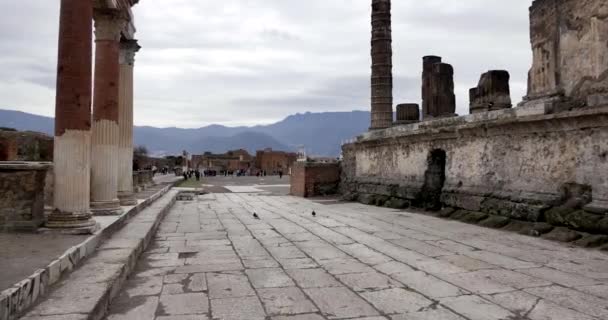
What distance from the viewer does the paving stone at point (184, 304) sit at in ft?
12.3

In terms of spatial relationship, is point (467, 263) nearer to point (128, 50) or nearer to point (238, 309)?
point (238, 309)

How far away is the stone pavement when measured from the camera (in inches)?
148

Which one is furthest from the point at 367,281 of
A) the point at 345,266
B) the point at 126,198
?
the point at 126,198

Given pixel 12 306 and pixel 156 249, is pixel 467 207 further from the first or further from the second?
pixel 12 306

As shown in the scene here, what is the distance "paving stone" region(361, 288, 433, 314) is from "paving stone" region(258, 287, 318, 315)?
572 mm

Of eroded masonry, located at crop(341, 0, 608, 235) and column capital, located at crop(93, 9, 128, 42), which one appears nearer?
eroded masonry, located at crop(341, 0, 608, 235)

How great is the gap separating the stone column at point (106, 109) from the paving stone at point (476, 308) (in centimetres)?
625

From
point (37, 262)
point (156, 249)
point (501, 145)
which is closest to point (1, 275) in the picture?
point (37, 262)

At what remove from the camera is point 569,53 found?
27.0 ft

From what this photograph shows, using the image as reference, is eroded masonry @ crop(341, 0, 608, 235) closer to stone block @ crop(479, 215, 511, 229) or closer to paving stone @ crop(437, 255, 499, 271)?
stone block @ crop(479, 215, 511, 229)

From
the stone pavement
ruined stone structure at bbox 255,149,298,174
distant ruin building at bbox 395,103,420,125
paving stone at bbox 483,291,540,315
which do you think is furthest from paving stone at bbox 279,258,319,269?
ruined stone structure at bbox 255,149,298,174

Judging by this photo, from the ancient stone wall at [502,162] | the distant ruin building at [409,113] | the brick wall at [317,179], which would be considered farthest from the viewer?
the brick wall at [317,179]

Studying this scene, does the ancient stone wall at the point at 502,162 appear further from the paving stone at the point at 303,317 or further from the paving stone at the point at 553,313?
the paving stone at the point at 303,317

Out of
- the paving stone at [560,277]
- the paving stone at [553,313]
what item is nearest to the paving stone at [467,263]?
the paving stone at [560,277]
